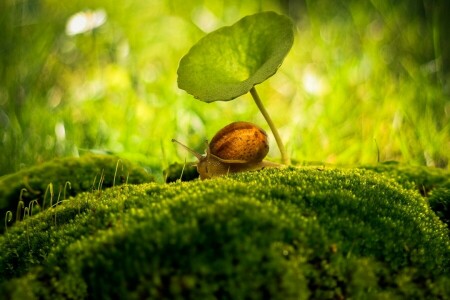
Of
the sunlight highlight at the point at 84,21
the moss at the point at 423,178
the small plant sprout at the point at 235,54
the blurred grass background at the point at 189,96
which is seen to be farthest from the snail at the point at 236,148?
the sunlight highlight at the point at 84,21

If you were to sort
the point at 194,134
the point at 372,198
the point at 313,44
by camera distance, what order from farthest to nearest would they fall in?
the point at 313,44, the point at 194,134, the point at 372,198

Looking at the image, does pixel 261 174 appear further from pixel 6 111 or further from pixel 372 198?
pixel 6 111

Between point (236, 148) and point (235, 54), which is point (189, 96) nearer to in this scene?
point (235, 54)

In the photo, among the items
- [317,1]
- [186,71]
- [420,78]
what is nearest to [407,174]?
[186,71]

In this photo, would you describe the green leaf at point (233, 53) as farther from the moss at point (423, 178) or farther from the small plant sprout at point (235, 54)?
the moss at point (423, 178)

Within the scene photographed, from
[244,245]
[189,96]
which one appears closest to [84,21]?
[189,96]
